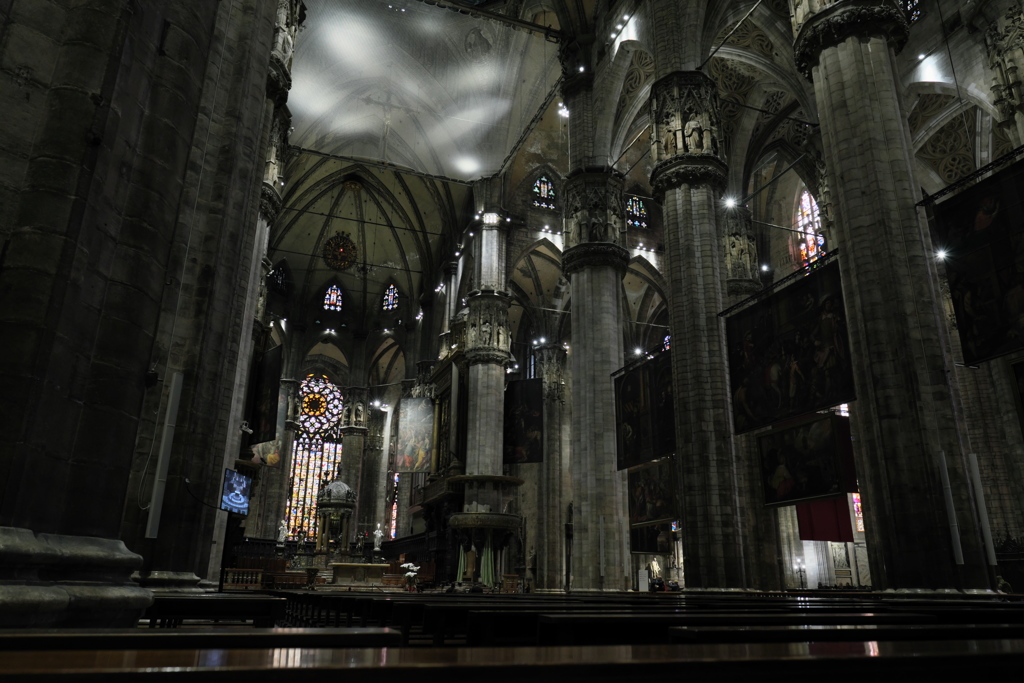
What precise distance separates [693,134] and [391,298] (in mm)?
26739

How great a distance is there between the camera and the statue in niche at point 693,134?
14305 mm

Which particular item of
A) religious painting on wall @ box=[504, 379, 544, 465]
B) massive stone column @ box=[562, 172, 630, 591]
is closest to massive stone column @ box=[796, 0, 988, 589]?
massive stone column @ box=[562, 172, 630, 591]

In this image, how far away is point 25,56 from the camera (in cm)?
319

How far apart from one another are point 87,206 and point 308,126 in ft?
64.5

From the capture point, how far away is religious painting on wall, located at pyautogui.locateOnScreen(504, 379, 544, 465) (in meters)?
23.3

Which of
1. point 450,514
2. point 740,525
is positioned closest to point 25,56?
point 740,525

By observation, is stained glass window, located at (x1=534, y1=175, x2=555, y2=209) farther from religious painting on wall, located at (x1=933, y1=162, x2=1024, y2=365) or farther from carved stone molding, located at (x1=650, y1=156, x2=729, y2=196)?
religious painting on wall, located at (x1=933, y1=162, x2=1024, y2=365)

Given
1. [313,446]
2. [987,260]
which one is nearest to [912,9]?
[987,260]

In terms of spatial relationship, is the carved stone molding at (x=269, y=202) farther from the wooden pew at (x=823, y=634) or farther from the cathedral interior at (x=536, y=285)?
the wooden pew at (x=823, y=634)

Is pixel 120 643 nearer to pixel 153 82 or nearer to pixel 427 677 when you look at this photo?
pixel 427 677

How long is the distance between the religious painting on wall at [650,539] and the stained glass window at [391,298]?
24.7 metres

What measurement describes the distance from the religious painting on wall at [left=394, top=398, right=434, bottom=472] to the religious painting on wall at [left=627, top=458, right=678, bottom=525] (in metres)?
12.2

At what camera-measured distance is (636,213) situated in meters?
27.9

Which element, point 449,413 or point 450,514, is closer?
point 450,514
